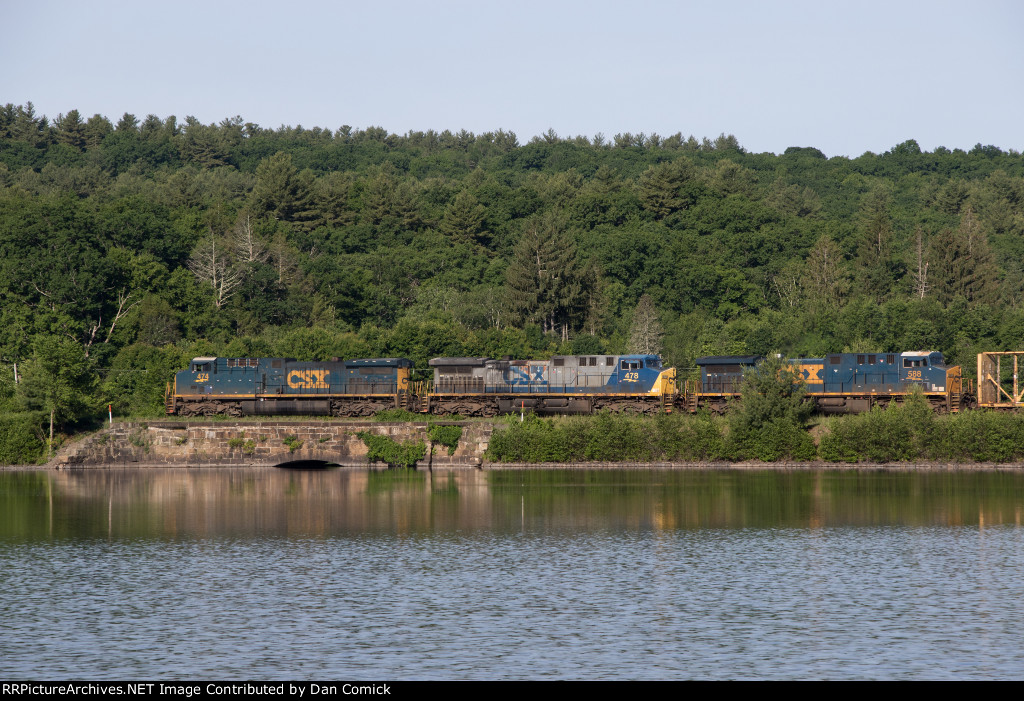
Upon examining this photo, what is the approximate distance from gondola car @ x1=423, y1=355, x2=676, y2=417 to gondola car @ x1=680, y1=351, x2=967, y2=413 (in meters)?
2.01

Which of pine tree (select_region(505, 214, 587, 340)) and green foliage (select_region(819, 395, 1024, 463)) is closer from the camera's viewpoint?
green foliage (select_region(819, 395, 1024, 463))

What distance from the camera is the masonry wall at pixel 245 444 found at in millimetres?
55688

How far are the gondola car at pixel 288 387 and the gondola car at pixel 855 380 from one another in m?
15.7

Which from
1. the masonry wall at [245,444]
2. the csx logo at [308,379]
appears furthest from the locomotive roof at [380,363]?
the masonry wall at [245,444]

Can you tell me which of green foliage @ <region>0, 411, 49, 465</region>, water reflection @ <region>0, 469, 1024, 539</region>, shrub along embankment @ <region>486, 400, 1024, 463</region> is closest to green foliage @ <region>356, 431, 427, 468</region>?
water reflection @ <region>0, 469, 1024, 539</region>

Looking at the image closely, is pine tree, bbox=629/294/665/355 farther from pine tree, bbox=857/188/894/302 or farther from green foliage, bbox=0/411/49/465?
green foliage, bbox=0/411/49/465

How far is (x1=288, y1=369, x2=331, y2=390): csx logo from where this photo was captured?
60.3 meters

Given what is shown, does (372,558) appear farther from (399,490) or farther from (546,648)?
(399,490)

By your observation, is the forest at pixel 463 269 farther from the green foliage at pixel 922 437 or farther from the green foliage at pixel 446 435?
the green foliage at pixel 922 437

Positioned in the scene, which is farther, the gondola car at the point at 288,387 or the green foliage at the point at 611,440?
the gondola car at the point at 288,387

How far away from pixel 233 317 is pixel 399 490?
4618 centimetres

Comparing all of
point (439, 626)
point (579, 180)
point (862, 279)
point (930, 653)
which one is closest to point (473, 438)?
point (439, 626)

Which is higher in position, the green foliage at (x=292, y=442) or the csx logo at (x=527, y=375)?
the csx logo at (x=527, y=375)

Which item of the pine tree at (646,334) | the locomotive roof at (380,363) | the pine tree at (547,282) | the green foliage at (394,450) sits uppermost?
the pine tree at (547,282)
